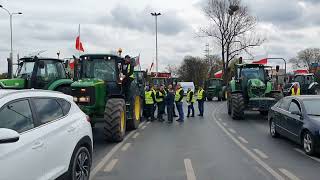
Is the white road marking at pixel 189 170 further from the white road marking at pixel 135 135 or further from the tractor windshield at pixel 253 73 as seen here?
the tractor windshield at pixel 253 73

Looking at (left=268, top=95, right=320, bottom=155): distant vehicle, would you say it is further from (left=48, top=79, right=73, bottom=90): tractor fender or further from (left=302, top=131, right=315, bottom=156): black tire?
(left=48, top=79, right=73, bottom=90): tractor fender

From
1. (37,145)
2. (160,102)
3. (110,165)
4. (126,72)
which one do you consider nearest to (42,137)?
(37,145)

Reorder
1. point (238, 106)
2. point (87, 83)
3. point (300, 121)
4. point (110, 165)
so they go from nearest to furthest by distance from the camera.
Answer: point (110, 165) → point (300, 121) → point (87, 83) → point (238, 106)

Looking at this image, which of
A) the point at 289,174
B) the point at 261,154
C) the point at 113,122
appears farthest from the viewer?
the point at 113,122

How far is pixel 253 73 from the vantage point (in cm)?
2236

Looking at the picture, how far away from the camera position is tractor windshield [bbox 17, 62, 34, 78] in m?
15.5

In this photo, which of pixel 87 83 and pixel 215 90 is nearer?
pixel 87 83

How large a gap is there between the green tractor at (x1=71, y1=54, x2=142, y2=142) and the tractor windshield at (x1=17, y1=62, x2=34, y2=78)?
199cm

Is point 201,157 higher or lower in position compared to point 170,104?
lower

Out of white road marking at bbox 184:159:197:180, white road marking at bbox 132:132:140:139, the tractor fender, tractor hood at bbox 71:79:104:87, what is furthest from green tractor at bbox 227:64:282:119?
white road marking at bbox 184:159:197:180

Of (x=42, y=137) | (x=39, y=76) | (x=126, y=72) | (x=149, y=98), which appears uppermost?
(x=126, y=72)

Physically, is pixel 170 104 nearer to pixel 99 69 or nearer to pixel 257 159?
pixel 99 69

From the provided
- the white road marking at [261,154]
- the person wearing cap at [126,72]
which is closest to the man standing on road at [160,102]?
the person wearing cap at [126,72]

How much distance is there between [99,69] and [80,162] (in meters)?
7.71
